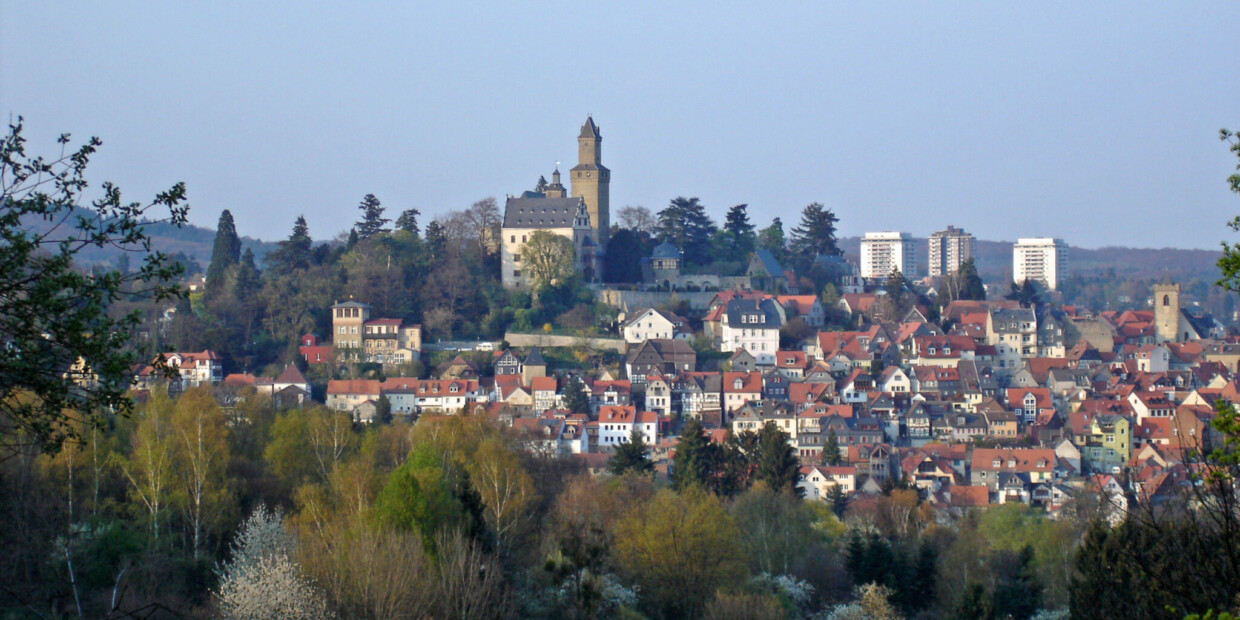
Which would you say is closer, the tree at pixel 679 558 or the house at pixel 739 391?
the tree at pixel 679 558

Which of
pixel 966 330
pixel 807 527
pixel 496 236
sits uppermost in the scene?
pixel 496 236

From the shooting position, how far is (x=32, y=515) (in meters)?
21.9

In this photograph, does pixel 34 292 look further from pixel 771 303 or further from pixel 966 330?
pixel 966 330

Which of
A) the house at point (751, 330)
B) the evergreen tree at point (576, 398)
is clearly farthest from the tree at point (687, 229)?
the evergreen tree at point (576, 398)

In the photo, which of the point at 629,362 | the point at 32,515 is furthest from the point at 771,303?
the point at 32,515

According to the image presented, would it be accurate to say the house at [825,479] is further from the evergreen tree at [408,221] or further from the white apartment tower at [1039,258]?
the white apartment tower at [1039,258]

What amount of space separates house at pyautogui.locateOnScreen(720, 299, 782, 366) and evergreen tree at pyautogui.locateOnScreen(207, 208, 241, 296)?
21.3m

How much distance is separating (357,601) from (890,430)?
37393 mm

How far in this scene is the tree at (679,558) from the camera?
23875mm

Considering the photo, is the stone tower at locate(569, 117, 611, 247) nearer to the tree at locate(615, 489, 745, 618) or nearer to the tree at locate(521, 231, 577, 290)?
the tree at locate(521, 231, 577, 290)

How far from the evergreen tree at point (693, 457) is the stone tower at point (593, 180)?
26.7 metres

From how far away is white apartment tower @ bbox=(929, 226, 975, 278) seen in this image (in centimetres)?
17325

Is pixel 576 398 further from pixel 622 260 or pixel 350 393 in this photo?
pixel 622 260

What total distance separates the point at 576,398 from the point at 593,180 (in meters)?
17.0
